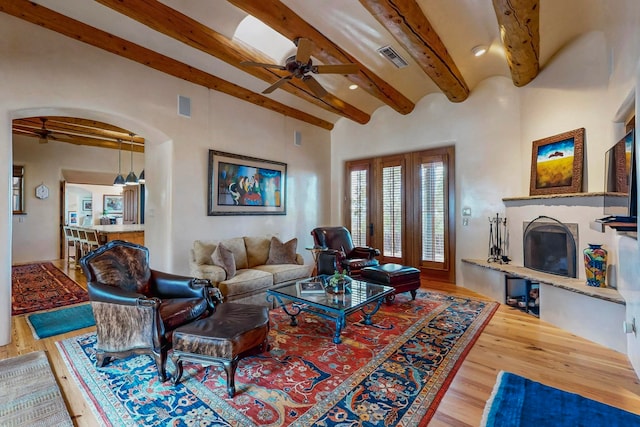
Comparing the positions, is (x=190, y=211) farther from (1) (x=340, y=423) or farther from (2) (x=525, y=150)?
(2) (x=525, y=150)

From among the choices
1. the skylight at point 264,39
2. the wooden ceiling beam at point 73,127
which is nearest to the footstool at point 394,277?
the skylight at point 264,39

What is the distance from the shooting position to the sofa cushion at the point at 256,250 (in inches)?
180

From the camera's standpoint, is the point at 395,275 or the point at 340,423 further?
the point at 395,275

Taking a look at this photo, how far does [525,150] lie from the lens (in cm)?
443

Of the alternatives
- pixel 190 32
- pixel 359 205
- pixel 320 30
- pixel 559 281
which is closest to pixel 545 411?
pixel 559 281

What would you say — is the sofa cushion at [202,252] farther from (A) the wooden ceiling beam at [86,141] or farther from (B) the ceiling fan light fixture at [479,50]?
(A) the wooden ceiling beam at [86,141]

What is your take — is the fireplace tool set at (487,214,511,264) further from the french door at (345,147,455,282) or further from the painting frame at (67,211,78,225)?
the painting frame at (67,211,78,225)

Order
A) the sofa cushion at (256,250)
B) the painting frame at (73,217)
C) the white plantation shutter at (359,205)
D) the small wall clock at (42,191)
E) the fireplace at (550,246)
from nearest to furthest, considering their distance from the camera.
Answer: the fireplace at (550,246)
the sofa cushion at (256,250)
the white plantation shutter at (359,205)
the small wall clock at (42,191)
the painting frame at (73,217)

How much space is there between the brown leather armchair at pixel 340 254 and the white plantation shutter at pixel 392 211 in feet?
4.02

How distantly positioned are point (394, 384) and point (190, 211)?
3.61m

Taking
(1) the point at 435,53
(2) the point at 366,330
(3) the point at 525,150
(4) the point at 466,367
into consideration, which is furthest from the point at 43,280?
(3) the point at 525,150

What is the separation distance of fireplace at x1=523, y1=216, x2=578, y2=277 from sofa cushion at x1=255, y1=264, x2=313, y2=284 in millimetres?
3223

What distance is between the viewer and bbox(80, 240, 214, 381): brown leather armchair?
Answer: 7.31 ft

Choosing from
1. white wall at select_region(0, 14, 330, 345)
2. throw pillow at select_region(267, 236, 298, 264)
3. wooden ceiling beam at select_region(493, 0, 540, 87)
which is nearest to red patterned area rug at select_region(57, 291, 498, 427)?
throw pillow at select_region(267, 236, 298, 264)
